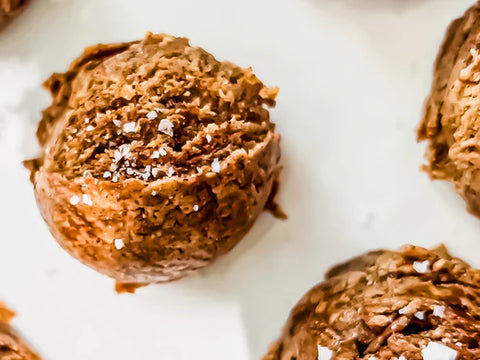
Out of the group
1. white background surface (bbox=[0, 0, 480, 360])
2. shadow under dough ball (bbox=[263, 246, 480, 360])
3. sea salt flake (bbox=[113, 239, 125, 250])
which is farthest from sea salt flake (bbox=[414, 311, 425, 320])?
sea salt flake (bbox=[113, 239, 125, 250])

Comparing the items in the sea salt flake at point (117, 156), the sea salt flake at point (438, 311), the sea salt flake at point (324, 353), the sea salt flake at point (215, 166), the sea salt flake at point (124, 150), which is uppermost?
the sea salt flake at point (124, 150)

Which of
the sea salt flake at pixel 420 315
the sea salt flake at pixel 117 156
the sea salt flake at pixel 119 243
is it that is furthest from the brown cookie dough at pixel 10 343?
the sea salt flake at pixel 420 315

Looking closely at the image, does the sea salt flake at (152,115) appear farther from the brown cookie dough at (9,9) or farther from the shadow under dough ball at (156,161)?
the brown cookie dough at (9,9)

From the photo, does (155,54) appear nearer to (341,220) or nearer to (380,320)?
(341,220)

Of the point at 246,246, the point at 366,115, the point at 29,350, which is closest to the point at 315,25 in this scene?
the point at 366,115

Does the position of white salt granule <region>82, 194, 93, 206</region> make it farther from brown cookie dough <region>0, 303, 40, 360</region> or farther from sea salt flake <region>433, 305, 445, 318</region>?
sea salt flake <region>433, 305, 445, 318</region>
